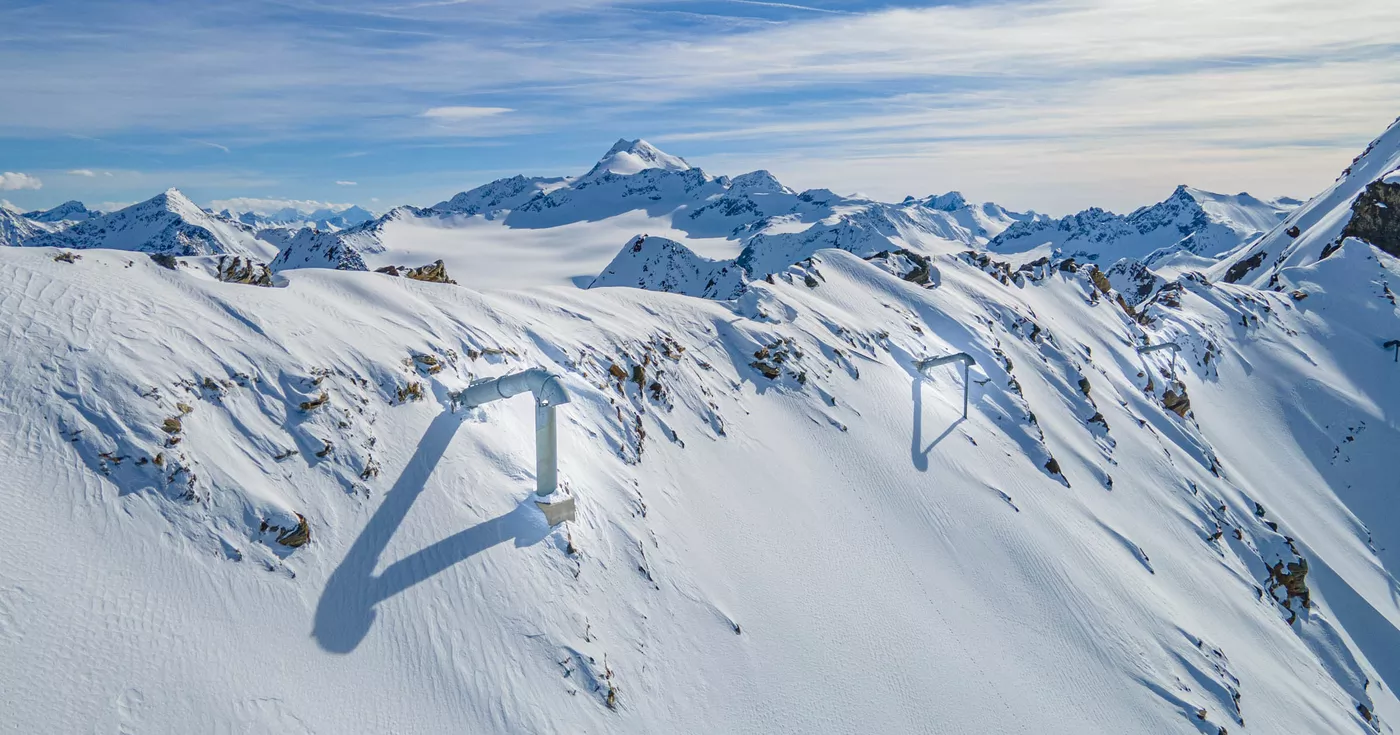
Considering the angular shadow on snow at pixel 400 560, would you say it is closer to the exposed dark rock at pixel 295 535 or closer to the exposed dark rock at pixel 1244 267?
the exposed dark rock at pixel 295 535

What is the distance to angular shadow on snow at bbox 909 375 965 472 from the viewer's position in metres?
27.5

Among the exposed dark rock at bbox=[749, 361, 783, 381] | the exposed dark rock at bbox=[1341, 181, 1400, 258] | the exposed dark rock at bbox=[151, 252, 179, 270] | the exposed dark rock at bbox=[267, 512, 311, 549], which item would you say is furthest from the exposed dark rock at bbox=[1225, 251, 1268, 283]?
the exposed dark rock at bbox=[151, 252, 179, 270]

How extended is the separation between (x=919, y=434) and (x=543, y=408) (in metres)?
18.3

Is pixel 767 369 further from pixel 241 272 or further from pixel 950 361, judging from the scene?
pixel 241 272

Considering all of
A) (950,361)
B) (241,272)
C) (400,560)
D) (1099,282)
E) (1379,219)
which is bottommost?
(1099,282)

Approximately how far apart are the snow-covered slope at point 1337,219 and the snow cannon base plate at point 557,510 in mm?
87387

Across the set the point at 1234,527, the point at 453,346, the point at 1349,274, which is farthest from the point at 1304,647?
the point at 1349,274

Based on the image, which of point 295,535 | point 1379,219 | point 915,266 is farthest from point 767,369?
point 1379,219

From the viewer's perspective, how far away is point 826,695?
16.7 meters

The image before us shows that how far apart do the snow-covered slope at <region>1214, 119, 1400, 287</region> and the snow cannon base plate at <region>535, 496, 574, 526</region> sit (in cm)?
8739

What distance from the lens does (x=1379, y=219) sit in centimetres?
8581

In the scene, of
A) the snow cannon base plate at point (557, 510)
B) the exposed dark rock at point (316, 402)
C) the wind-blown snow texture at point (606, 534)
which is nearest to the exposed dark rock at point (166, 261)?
the wind-blown snow texture at point (606, 534)

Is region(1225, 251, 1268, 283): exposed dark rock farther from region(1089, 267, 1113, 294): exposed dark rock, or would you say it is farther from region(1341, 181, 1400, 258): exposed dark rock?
region(1089, 267, 1113, 294): exposed dark rock

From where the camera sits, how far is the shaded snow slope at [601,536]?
11.9 meters
